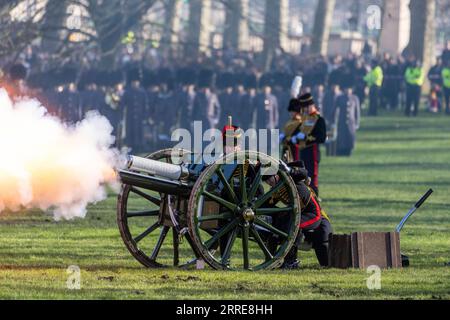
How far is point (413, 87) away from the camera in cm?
4534

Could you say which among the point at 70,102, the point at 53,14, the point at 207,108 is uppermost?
the point at 53,14

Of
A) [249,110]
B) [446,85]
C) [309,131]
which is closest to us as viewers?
[309,131]

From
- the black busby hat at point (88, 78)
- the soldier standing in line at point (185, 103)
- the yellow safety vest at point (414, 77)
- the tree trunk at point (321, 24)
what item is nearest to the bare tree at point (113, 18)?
the black busby hat at point (88, 78)

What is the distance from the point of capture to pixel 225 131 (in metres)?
14.7

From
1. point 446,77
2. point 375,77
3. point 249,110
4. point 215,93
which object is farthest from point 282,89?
point 446,77

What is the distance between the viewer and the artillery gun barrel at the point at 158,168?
13977 millimetres

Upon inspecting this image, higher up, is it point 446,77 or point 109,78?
point 446,77

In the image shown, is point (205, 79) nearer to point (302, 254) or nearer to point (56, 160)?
point (302, 254)

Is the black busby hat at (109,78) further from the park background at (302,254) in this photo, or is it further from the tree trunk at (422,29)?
the tree trunk at (422,29)

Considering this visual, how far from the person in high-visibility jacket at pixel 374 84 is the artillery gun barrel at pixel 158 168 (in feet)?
107

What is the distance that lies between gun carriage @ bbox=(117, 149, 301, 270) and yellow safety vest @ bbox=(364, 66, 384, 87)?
32.1m

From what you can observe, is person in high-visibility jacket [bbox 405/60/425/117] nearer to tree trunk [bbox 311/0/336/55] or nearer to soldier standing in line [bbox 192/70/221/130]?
soldier standing in line [bbox 192/70/221/130]

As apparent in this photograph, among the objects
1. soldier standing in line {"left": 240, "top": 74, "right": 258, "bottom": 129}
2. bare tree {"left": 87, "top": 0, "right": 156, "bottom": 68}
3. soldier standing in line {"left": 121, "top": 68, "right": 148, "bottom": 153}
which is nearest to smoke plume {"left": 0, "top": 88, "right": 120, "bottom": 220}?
bare tree {"left": 87, "top": 0, "right": 156, "bottom": 68}

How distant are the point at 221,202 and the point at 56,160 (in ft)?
8.87
